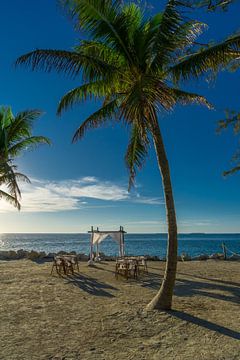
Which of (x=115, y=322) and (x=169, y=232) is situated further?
(x=169, y=232)

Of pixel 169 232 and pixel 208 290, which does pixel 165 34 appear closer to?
pixel 169 232

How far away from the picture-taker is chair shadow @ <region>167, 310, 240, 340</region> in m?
6.23

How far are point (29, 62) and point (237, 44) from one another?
4618 mm

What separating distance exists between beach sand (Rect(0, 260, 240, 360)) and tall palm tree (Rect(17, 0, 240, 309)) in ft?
3.61

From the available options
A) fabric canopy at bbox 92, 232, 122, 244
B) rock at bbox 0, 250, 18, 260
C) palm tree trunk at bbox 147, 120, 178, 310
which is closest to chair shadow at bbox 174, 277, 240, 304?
palm tree trunk at bbox 147, 120, 178, 310

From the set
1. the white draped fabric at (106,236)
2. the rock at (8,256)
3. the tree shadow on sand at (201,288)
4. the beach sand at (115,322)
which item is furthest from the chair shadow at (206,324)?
the rock at (8,256)

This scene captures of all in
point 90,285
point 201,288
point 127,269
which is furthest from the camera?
point 127,269

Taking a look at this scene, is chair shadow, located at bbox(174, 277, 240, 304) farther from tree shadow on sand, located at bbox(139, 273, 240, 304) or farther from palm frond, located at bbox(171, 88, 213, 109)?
palm frond, located at bbox(171, 88, 213, 109)

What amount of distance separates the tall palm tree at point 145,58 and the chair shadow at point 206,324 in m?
0.39

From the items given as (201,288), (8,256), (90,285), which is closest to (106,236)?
(90,285)

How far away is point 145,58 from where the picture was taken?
7.34 m

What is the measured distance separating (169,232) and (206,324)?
2.12m

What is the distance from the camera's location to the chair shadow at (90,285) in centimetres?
1045

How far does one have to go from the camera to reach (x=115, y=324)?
6.89m
